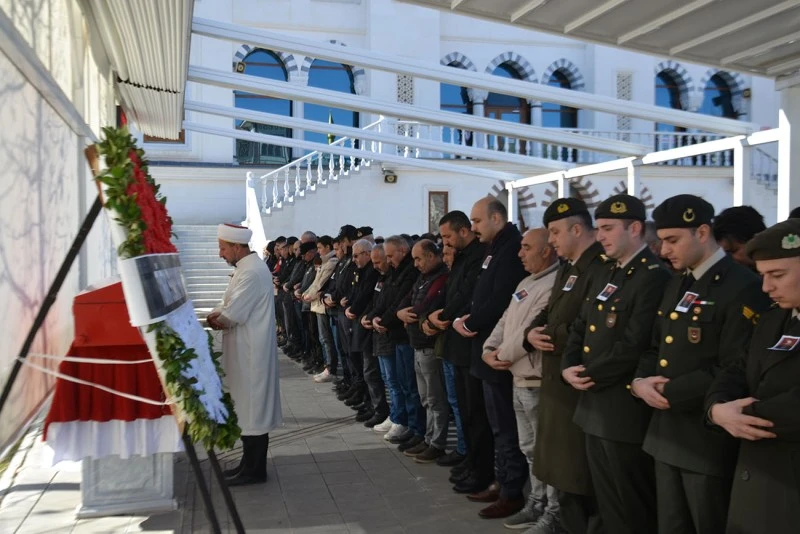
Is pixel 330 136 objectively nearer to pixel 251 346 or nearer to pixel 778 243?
pixel 251 346

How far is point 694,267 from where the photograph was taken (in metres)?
3.47

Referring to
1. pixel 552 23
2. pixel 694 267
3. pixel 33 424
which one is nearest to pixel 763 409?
pixel 694 267

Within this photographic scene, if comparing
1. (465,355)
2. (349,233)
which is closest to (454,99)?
(349,233)

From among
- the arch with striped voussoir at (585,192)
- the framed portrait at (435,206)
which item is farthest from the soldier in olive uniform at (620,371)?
the arch with striped voussoir at (585,192)

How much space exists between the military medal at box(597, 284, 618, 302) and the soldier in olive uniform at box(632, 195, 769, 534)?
14.1 inches

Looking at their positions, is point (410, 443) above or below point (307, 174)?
below

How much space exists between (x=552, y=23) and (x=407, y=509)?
3.74m

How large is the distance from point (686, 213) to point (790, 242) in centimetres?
69

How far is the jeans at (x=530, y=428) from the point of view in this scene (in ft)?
15.6

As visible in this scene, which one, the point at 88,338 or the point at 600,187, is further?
the point at 600,187

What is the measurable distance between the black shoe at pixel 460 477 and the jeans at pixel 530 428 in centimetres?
87

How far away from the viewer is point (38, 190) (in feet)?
17.2

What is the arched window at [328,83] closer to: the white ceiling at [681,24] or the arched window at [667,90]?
the arched window at [667,90]

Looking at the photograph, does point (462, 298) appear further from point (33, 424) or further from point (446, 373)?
point (33, 424)
